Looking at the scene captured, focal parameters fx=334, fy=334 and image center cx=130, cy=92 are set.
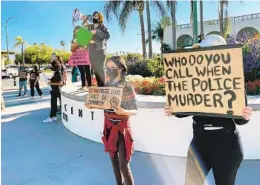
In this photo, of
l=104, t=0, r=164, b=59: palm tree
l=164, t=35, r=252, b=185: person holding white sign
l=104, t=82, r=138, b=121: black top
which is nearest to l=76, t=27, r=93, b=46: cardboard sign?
l=104, t=82, r=138, b=121: black top

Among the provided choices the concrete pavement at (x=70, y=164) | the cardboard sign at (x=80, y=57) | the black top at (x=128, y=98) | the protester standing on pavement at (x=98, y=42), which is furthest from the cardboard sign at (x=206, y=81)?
the cardboard sign at (x=80, y=57)

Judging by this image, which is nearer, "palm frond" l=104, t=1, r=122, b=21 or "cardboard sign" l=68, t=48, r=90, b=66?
"cardboard sign" l=68, t=48, r=90, b=66

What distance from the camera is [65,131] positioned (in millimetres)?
6953

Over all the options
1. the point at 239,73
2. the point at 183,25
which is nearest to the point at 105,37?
the point at 239,73

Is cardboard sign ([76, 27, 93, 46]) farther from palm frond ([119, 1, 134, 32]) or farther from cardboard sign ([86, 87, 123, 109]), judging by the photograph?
palm frond ([119, 1, 134, 32])

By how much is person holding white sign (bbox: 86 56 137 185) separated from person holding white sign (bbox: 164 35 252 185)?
2.72 feet

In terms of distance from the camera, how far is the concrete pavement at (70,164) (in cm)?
417

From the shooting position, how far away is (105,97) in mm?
3281

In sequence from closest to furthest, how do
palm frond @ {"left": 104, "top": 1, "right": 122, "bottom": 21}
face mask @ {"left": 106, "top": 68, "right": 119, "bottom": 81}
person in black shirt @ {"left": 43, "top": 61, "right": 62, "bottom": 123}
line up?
face mask @ {"left": 106, "top": 68, "right": 119, "bottom": 81} → person in black shirt @ {"left": 43, "top": 61, "right": 62, "bottom": 123} → palm frond @ {"left": 104, "top": 1, "right": 122, "bottom": 21}

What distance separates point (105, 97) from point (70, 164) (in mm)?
1915

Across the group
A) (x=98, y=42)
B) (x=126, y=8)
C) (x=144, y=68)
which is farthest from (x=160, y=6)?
(x=98, y=42)

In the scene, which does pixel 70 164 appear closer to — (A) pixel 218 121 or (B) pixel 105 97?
(B) pixel 105 97

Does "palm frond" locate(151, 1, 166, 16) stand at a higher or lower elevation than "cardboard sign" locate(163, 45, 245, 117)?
higher

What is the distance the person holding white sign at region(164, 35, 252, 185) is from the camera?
245cm
